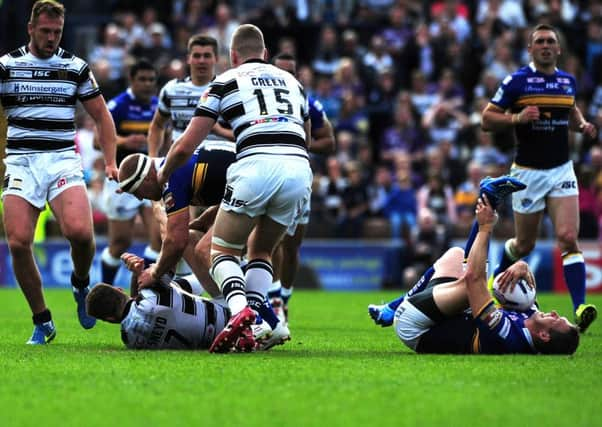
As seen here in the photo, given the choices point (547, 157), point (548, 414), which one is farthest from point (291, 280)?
point (548, 414)

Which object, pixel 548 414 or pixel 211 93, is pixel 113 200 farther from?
pixel 548 414

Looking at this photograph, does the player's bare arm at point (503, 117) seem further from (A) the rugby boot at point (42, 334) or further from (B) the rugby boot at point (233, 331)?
(A) the rugby boot at point (42, 334)

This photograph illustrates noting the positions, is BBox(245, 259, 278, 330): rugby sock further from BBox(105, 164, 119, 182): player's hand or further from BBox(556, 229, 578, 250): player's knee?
BBox(556, 229, 578, 250): player's knee

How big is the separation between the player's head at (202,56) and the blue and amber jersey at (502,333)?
510cm

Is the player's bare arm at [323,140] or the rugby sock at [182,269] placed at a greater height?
the player's bare arm at [323,140]

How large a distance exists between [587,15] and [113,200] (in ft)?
48.3

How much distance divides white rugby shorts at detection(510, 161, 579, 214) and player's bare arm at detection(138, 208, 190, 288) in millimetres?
4234

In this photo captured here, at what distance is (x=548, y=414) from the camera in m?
6.07

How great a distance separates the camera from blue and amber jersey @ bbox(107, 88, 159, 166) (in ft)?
47.4

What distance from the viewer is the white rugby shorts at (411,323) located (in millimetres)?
8703

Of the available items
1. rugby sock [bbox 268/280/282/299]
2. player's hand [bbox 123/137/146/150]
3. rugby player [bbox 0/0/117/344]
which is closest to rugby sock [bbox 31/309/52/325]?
rugby player [bbox 0/0/117/344]

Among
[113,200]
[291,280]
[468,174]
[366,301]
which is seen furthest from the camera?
[468,174]

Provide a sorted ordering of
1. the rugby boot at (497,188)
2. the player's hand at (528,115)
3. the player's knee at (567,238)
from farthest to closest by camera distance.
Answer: the player's knee at (567,238), the player's hand at (528,115), the rugby boot at (497,188)

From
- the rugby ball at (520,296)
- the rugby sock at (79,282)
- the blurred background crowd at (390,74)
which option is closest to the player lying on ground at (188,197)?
the rugby sock at (79,282)
